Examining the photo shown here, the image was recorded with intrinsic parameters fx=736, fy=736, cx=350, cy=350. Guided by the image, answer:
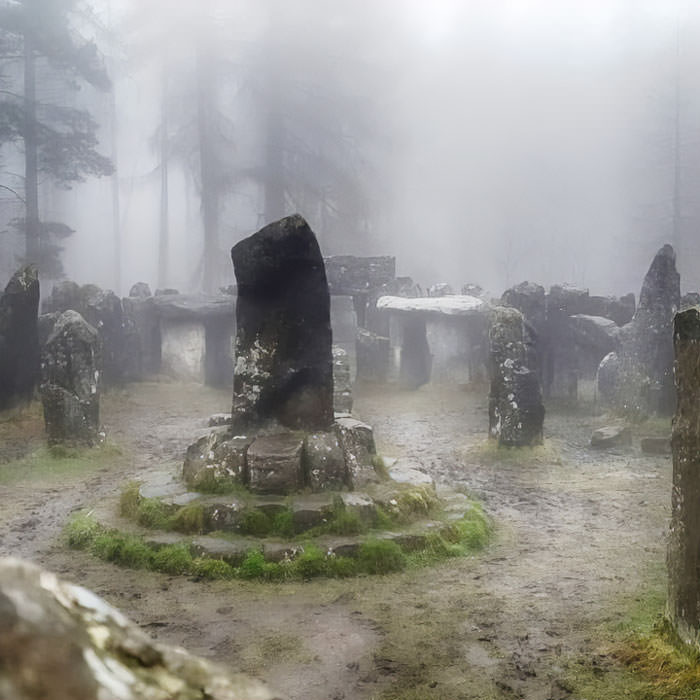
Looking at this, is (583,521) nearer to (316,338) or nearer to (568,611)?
(568,611)

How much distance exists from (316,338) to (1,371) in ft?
25.6

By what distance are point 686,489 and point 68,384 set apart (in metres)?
8.99

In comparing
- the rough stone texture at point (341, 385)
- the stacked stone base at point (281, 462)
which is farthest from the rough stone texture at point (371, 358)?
the stacked stone base at point (281, 462)

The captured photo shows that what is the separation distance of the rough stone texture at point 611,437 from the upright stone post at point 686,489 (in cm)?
757

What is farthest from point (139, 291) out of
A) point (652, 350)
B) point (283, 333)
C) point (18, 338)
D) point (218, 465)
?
point (218, 465)

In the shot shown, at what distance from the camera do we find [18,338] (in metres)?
13.2

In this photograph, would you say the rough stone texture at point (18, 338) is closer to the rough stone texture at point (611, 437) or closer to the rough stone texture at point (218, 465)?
the rough stone texture at point (218, 465)

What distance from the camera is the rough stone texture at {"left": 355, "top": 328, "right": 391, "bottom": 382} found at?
1839cm

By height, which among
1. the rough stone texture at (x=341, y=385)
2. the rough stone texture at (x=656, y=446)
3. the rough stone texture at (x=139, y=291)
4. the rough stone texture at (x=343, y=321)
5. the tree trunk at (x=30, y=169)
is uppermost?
the tree trunk at (x=30, y=169)

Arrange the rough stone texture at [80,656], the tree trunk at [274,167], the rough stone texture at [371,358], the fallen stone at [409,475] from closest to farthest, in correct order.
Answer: the rough stone texture at [80,656]
the fallen stone at [409,475]
the rough stone texture at [371,358]
the tree trunk at [274,167]

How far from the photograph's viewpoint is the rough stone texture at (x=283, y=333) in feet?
25.3

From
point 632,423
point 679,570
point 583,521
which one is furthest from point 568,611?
point 632,423

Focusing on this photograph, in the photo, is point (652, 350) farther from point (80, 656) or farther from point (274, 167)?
point (274, 167)

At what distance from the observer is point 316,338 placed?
782 centimetres
